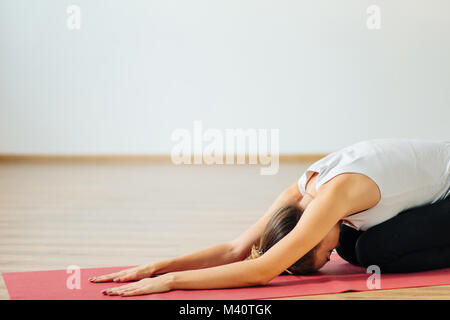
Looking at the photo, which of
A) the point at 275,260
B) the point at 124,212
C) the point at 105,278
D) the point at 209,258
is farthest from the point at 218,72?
the point at 275,260

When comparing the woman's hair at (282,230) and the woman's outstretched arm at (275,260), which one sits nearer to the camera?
the woman's outstretched arm at (275,260)

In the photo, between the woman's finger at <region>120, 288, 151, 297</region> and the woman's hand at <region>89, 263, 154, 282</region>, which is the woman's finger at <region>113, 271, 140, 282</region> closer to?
the woman's hand at <region>89, 263, 154, 282</region>

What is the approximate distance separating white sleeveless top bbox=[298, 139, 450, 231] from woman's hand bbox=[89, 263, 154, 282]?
1.98ft

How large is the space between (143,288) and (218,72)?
521cm

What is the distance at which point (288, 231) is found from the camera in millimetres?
2047

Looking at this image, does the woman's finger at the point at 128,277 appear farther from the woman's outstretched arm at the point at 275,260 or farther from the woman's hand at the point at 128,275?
the woman's outstretched arm at the point at 275,260

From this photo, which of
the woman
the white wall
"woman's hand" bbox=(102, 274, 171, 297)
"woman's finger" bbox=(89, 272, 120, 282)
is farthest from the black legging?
the white wall

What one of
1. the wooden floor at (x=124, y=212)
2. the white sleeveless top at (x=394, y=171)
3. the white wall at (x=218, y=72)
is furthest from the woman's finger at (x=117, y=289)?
the white wall at (x=218, y=72)

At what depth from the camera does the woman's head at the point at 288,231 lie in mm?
2057

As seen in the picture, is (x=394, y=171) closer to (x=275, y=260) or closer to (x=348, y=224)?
(x=348, y=224)

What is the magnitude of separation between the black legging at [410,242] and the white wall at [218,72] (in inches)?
186

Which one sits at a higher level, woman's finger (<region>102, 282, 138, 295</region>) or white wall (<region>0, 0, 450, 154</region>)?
white wall (<region>0, 0, 450, 154</region>)

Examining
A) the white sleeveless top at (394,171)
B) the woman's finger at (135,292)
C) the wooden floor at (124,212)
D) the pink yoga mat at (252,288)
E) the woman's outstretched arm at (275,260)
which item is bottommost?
the wooden floor at (124,212)

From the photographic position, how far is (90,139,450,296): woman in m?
1.96
